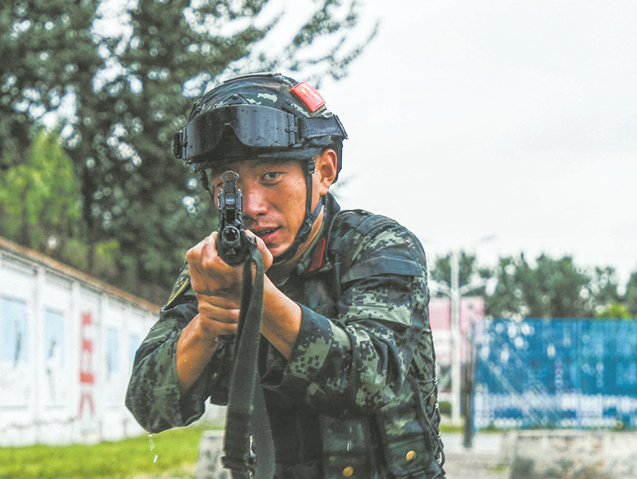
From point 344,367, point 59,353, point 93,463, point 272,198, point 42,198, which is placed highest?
point 42,198

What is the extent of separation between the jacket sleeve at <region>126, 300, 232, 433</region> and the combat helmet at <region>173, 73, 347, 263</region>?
312 mm

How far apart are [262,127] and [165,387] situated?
63 cm

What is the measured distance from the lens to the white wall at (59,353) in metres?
12.8

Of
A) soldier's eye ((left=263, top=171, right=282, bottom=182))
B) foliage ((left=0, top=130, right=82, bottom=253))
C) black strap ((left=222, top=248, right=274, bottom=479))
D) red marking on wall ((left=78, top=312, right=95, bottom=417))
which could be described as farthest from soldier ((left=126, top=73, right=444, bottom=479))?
red marking on wall ((left=78, top=312, right=95, bottom=417))

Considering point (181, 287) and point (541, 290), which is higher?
point (541, 290)

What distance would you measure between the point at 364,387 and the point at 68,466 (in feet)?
24.6

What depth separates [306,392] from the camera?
1992 millimetres

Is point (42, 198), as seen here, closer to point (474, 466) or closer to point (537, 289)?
point (474, 466)

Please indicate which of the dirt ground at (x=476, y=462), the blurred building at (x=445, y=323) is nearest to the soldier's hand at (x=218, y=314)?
the dirt ground at (x=476, y=462)

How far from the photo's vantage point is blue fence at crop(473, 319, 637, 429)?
2088cm

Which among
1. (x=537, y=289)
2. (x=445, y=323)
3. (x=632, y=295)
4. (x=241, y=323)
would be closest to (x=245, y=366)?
(x=241, y=323)

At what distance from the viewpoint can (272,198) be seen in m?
2.15

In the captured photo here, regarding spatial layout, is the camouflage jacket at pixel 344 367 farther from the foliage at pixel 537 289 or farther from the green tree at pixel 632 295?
the green tree at pixel 632 295

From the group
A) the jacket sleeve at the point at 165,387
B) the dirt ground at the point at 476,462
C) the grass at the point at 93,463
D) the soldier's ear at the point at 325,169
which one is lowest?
the dirt ground at the point at 476,462
